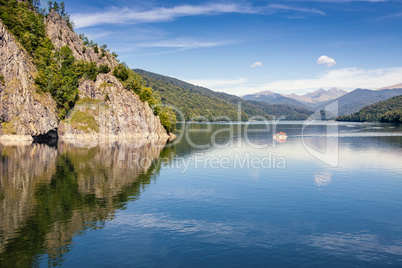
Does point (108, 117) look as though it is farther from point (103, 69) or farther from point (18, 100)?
point (18, 100)

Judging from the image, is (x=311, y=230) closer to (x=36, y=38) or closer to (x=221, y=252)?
(x=221, y=252)

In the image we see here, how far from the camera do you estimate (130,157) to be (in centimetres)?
9688

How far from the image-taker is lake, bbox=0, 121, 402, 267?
3022 centimetres

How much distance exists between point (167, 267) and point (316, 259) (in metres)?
14.6

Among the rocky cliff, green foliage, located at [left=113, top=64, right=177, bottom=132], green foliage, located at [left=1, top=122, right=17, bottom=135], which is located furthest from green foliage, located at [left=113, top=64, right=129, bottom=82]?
green foliage, located at [left=1, top=122, right=17, bottom=135]

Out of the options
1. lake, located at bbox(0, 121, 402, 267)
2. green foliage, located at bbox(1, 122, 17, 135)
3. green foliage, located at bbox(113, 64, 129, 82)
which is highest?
green foliage, located at bbox(113, 64, 129, 82)

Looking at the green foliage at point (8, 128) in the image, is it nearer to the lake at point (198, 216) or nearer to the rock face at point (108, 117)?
the rock face at point (108, 117)

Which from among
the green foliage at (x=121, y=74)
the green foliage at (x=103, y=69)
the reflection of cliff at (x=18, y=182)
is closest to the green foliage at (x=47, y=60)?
the green foliage at (x=103, y=69)

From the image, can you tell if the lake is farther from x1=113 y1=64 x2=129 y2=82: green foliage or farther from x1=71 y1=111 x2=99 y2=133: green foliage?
x1=113 y1=64 x2=129 y2=82: green foliage

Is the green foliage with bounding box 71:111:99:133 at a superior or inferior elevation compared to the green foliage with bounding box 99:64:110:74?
inferior

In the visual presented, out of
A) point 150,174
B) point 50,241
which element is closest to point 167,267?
point 50,241

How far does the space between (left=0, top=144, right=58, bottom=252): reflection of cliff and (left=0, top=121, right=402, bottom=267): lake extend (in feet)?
0.58

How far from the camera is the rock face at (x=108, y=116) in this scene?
160125 millimetres

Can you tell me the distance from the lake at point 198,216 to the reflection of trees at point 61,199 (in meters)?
0.17
